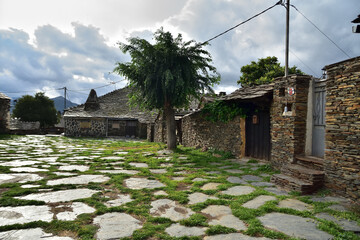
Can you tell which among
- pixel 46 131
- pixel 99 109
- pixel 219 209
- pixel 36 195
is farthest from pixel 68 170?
pixel 46 131

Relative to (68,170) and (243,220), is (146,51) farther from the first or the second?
(243,220)

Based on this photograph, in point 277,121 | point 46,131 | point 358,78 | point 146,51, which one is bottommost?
point 46,131

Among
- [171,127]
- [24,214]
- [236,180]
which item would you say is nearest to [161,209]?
[24,214]

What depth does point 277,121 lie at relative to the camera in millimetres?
6633

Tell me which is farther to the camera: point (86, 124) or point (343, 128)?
point (86, 124)

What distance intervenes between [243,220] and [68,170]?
528 centimetres

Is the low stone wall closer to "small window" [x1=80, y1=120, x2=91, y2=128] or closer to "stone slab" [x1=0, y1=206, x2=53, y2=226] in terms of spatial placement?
"stone slab" [x1=0, y1=206, x2=53, y2=226]

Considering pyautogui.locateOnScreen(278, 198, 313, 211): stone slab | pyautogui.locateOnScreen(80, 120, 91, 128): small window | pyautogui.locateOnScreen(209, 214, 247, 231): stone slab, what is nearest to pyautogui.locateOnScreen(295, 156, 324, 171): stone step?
pyautogui.locateOnScreen(278, 198, 313, 211): stone slab

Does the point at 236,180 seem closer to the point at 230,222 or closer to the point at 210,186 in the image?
the point at 210,186

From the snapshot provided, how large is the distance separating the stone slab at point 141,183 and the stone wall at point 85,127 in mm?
23068

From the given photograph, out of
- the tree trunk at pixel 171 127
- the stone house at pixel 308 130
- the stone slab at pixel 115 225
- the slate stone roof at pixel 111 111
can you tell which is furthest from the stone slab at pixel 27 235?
the slate stone roof at pixel 111 111

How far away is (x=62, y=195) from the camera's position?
13.5ft

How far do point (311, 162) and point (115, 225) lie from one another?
15.3ft

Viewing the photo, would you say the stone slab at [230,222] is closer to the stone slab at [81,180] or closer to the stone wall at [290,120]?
the stone slab at [81,180]
